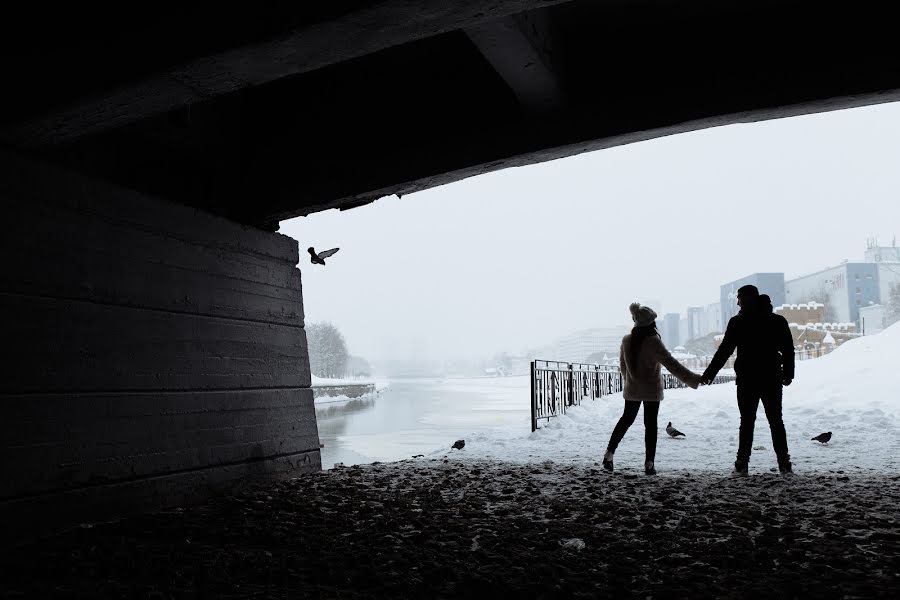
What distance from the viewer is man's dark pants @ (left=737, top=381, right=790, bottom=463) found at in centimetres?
586

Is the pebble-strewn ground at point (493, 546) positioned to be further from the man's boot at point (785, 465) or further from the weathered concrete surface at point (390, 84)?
the weathered concrete surface at point (390, 84)

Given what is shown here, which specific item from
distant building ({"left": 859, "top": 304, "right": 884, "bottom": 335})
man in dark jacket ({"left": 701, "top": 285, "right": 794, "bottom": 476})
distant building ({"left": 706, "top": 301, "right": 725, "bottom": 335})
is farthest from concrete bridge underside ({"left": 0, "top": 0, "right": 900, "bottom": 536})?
distant building ({"left": 706, "top": 301, "right": 725, "bottom": 335})

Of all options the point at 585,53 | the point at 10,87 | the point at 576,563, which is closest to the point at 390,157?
the point at 585,53

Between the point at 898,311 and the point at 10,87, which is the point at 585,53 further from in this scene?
the point at 898,311

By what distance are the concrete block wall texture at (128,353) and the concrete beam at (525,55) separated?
2713 millimetres

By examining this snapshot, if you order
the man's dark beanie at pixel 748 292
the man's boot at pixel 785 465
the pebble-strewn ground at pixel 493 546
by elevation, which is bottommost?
the man's boot at pixel 785 465

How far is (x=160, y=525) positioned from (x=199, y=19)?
10.0 feet

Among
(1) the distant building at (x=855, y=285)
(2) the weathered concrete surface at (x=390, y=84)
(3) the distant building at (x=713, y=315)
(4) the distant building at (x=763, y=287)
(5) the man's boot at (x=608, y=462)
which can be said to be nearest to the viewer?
(2) the weathered concrete surface at (x=390, y=84)

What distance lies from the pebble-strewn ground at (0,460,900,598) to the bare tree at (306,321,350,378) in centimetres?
7943

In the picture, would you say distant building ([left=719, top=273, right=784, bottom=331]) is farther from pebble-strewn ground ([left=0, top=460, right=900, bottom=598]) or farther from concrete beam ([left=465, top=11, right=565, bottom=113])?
concrete beam ([left=465, top=11, right=565, bottom=113])

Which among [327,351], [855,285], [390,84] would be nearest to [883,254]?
[855,285]

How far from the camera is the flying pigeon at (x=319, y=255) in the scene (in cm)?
618

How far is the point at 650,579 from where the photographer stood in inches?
114

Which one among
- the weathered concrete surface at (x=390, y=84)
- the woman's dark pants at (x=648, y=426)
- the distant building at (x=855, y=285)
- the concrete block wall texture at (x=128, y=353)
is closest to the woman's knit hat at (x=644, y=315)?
the woman's dark pants at (x=648, y=426)
